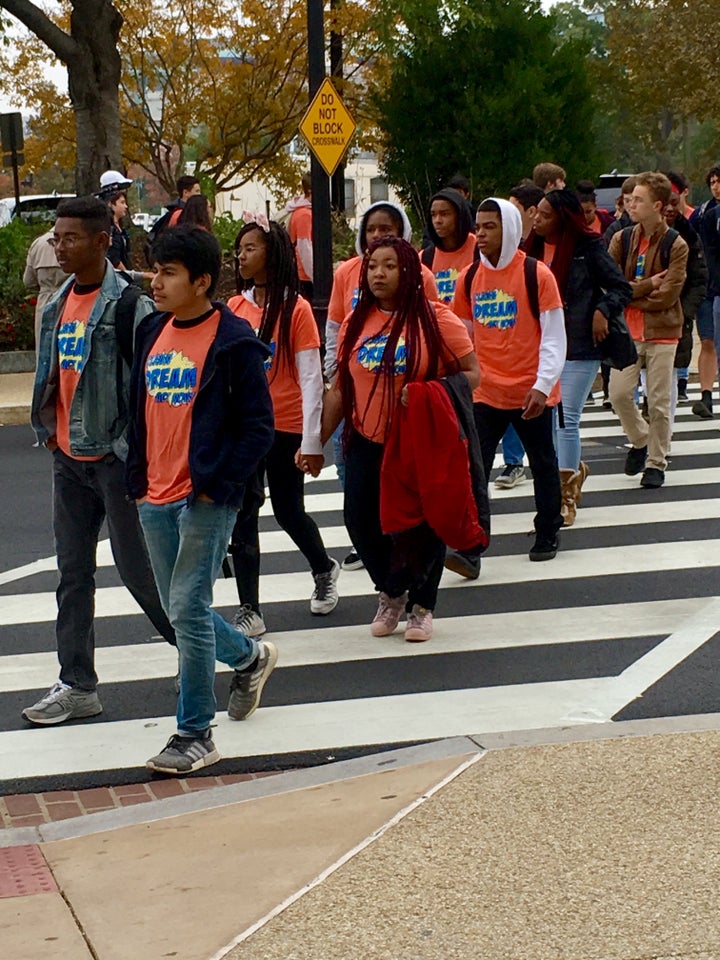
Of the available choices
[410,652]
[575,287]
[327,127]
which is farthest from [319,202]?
[410,652]

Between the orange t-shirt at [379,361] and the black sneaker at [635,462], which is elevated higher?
the orange t-shirt at [379,361]

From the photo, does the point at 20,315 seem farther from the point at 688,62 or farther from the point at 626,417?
the point at 688,62

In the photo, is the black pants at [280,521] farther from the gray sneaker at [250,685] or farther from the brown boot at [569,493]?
the brown boot at [569,493]

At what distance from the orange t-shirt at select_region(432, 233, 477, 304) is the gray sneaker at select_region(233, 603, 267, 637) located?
8.07ft

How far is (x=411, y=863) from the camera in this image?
4391 mm

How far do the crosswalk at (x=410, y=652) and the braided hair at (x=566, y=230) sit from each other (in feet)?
5.05

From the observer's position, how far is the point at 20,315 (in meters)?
17.7

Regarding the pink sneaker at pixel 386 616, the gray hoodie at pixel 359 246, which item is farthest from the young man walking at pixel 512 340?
the pink sneaker at pixel 386 616

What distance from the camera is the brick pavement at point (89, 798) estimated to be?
5.25 metres

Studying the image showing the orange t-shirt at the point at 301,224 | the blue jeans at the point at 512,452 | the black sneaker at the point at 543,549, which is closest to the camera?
the black sneaker at the point at 543,549

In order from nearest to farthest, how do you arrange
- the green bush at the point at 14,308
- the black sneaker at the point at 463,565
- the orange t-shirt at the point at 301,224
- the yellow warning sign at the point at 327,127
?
1. the black sneaker at the point at 463,565
2. the yellow warning sign at the point at 327,127
3. the orange t-shirt at the point at 301,224
4. the green bush at the point at 14,308

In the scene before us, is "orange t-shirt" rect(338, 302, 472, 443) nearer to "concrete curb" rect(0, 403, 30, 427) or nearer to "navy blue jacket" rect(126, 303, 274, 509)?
"navy blue jacket" rect(126, 303, 274, 509)

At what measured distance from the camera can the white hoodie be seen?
8.09 metres

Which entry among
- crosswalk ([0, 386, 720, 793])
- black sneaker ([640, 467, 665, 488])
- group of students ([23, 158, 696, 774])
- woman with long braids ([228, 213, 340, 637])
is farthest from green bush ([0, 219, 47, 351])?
woman with long braids ([228, 213, 340, 637])
